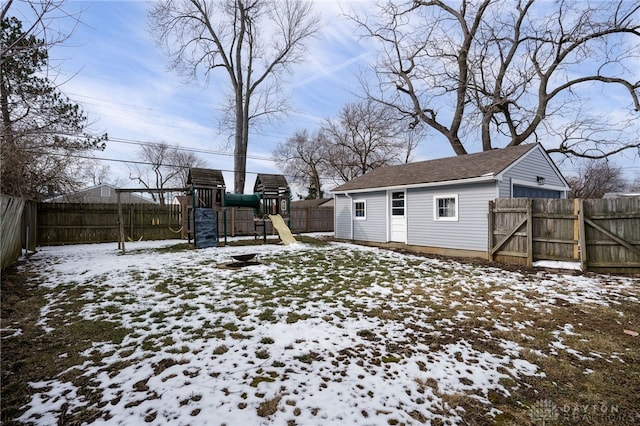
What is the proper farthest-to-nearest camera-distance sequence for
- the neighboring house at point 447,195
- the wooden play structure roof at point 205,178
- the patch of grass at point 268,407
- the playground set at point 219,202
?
the wooden play structure roof at point 205,178, the playground set at point 219,202, the neighboring house at point 447,195, the patch of grass at point 268,407

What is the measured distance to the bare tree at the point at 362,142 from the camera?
89.8 ft

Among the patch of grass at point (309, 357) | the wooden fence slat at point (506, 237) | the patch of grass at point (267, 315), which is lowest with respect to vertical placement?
the patch of grass at point (309, 357)

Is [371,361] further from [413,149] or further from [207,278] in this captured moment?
[413,149]

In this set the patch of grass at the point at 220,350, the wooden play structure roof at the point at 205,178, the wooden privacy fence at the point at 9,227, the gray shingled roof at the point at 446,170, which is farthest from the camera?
the wooden play structure roof at the point at 205,178

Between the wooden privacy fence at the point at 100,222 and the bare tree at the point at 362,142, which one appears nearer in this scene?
the wooden privacy fence at the point at 100,222

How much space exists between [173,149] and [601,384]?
42889mm

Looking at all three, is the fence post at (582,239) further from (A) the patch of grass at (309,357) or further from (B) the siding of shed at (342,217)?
(B) the siding of shed at (342,217)

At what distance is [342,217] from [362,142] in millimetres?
15343

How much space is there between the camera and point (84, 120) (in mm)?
10914

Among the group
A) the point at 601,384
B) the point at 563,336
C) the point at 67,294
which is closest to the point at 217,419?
the point at 601,384

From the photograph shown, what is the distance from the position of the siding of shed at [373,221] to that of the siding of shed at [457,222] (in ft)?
4.18

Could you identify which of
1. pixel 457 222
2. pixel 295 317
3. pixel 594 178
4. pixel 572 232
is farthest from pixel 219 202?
pixel 594 178

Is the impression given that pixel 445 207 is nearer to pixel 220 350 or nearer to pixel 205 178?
pixel 205 178

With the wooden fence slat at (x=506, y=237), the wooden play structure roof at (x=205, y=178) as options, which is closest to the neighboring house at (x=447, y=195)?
the wooden fence slat at (x=506, y=237)
